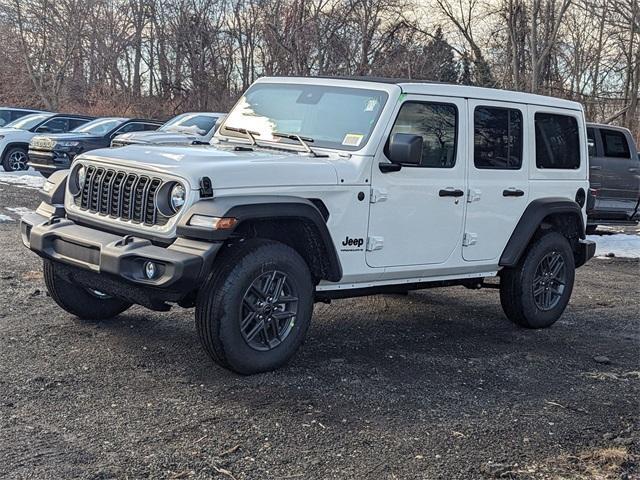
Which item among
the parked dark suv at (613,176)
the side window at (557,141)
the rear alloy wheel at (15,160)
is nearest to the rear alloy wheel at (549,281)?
the side window at (557,141)

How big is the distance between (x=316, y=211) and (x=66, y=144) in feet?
41.0

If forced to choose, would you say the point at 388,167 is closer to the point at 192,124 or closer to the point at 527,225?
the point at 527,225

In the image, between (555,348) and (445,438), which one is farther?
(555,348)

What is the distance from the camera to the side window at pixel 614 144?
522 inches

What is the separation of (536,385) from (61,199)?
138 inches

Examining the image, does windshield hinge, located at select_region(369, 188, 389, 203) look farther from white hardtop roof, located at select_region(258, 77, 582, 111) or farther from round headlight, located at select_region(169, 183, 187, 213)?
round headlight, located at select_region(169, 183, 187, 213)

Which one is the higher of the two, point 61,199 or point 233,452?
point 61,199

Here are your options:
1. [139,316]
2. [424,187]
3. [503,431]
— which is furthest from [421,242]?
[139,316]

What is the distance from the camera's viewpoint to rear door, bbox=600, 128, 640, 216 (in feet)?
43.1

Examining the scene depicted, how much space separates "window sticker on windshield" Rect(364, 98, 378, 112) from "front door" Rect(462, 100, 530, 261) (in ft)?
3.01

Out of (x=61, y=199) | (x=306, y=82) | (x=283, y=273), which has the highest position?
(x=306, y=82)

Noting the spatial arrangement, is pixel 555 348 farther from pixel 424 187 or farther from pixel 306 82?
pixel 306 82

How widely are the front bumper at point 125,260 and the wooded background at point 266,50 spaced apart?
→ 21.6m

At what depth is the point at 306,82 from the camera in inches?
247
